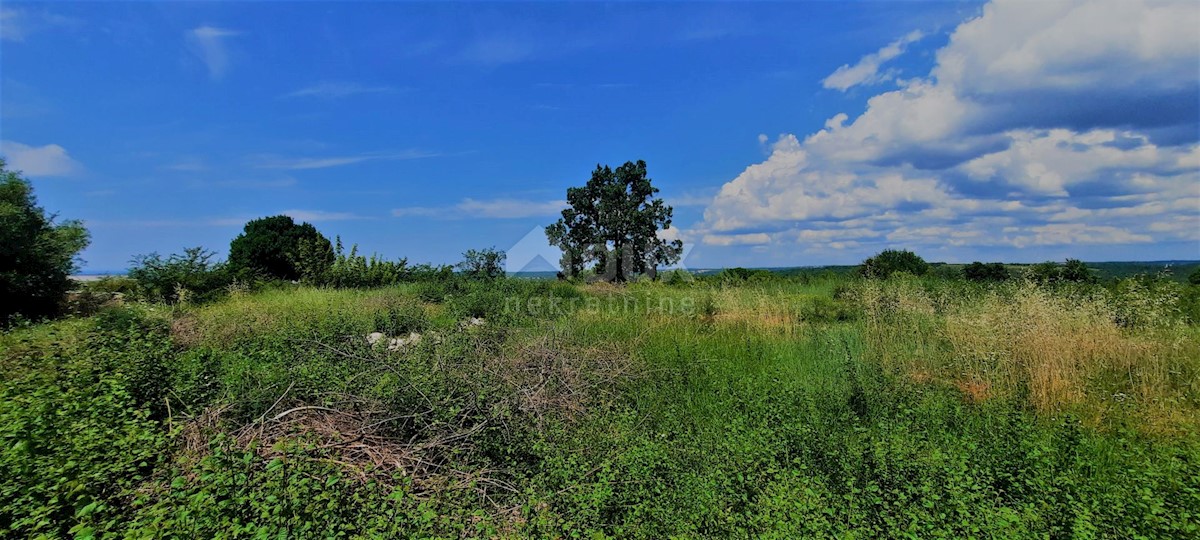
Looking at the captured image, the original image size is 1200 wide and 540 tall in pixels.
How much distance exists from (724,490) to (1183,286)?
39.8 ft

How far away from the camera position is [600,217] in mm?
21547

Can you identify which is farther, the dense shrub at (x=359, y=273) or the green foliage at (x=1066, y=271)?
the dense shrub at (x=359, y=273)

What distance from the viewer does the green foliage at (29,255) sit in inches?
387

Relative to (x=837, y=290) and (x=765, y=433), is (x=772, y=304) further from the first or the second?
(x=765, y=433)

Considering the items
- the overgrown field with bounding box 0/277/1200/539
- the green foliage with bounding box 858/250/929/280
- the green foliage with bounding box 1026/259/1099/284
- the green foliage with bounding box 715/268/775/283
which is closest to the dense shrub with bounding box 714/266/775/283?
the green foliage with bounding box 715/268/775/283

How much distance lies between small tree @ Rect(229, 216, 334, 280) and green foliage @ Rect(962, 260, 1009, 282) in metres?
20.0

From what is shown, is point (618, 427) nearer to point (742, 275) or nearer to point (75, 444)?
point (75, 444)

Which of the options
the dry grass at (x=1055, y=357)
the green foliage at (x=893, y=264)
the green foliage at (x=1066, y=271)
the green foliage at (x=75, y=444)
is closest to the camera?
the green foliage at (x=75, y=444)

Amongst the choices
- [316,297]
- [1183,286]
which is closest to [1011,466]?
[1183,286]

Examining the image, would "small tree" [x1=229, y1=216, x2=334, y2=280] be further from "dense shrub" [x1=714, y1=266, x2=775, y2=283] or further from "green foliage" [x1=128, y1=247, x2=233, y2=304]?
"dense shrub" [x1=714, y1=266, x2=775, y2=283]

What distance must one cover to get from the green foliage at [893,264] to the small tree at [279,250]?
58.9 ft

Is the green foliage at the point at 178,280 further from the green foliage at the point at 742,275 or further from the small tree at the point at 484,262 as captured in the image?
the green foliage at the point at 742,275

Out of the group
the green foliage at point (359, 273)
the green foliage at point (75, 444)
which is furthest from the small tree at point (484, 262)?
the green foliage at point (75, 444)

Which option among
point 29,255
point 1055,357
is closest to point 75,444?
point 1055,357
